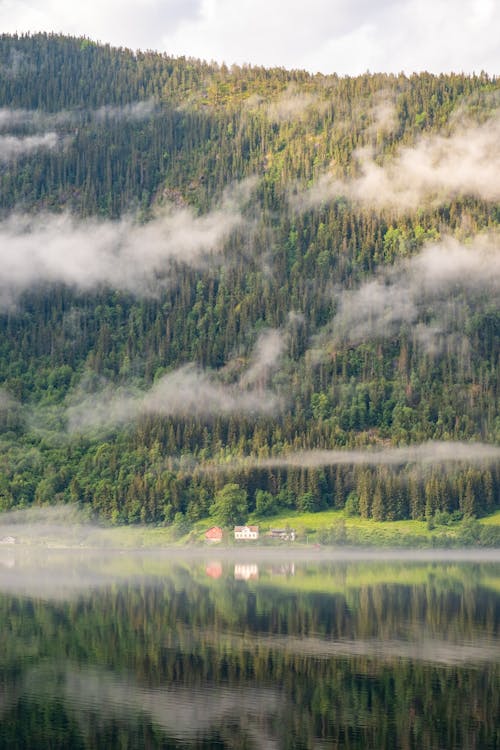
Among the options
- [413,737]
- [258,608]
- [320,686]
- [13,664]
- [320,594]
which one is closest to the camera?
[413,737]

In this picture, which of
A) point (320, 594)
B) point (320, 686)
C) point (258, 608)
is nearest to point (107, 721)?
point (320, 686)

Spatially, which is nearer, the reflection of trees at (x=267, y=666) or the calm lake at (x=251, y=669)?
the calm lake at (x=251, y=669)

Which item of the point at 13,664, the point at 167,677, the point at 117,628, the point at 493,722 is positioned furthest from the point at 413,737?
the point at 117,628

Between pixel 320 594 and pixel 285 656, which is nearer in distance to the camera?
pixel 285 656

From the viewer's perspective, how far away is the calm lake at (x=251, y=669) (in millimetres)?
81750

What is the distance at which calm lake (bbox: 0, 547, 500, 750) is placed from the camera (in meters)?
81.8

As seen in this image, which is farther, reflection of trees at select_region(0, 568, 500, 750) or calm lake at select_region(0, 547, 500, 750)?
reflection of trees at select_region(0, 568, 500, 750)

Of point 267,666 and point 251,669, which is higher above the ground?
point 267,666

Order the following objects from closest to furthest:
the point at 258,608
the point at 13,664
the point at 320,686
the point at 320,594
→ the point at 320,686 → the point at 13,664 → the point at 258,608 → the point at 320,594

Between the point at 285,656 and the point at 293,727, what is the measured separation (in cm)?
2514

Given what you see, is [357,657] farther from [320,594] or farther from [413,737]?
[320,594]

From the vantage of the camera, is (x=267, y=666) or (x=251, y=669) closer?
(x=251, y=669)

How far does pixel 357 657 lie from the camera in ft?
356

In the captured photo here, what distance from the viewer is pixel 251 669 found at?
4016 inches
